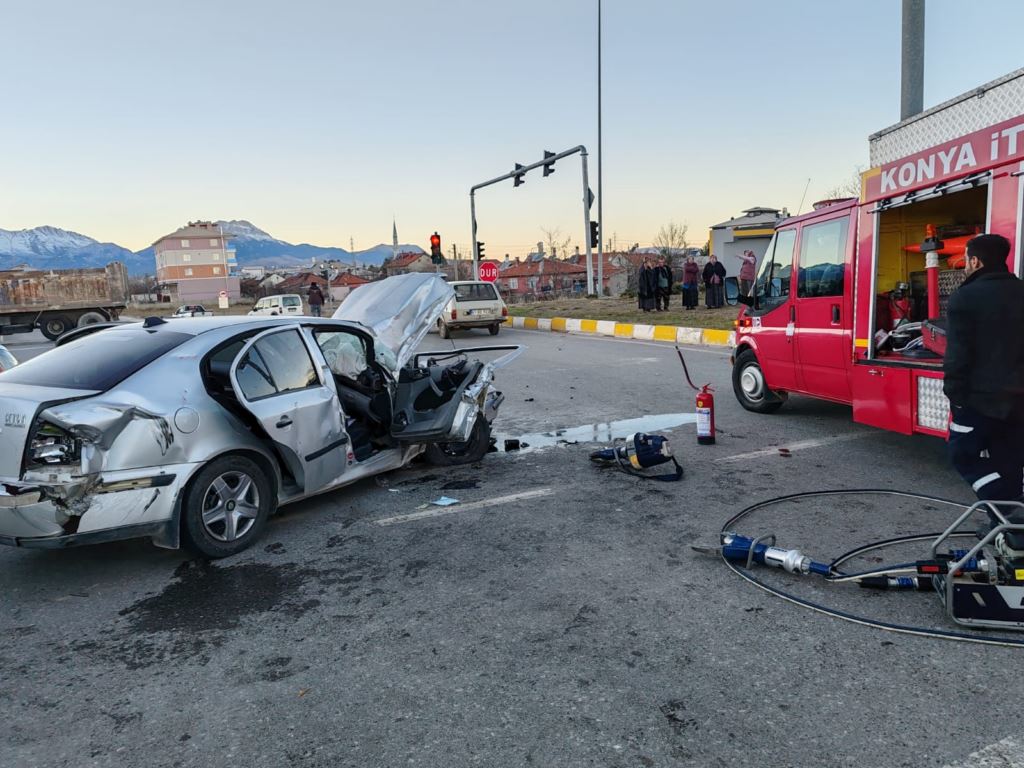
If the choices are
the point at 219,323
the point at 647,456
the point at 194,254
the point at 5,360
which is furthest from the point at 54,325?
the point at 194,254

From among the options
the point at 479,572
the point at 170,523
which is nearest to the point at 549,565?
the point at 479,572

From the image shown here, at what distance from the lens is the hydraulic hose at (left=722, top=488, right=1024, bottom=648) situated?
3145mm

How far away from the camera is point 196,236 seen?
4355 inches

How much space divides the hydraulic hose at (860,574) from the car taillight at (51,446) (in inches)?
135

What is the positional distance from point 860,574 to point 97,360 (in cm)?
434

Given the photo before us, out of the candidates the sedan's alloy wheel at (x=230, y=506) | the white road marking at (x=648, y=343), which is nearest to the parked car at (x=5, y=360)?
the sedan's alloy wheel at (x=230, y=506)

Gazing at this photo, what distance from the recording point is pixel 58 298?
82.3 feet

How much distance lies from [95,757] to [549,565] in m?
2.28

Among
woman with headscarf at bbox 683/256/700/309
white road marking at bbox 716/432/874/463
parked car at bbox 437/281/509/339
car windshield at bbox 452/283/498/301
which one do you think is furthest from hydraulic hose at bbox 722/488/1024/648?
woman with headscarf at bbox 683/256/700/309

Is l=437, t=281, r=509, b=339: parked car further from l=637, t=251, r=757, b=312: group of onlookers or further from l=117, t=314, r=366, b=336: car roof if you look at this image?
l=117, t=314, r=366, b=336: car roof

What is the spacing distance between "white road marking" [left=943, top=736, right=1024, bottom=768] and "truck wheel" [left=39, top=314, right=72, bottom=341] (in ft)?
92.4

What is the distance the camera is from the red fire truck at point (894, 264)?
4.90 meters

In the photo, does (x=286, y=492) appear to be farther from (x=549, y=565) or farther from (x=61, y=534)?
(x=549, y=565)

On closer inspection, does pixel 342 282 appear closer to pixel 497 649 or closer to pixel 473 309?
pixel 473 309
